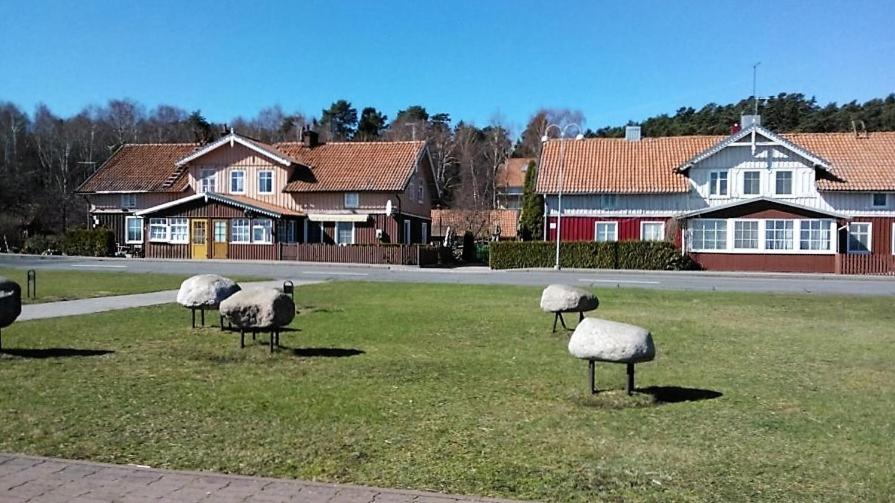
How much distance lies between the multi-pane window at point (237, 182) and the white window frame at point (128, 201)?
8.37 metres

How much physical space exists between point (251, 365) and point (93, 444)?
3919 millimetres

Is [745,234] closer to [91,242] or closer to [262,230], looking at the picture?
[262,230]

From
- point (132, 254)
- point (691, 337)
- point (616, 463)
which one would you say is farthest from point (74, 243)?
point (616, 463)

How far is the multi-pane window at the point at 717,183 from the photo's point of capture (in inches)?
1721

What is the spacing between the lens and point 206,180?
169 ft

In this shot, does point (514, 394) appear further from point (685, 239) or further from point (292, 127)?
point (292, 127)

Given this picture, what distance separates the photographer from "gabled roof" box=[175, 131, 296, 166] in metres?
49.0

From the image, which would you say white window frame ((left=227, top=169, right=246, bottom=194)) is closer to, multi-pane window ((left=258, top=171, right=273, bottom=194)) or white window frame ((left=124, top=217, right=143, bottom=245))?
multi-pane window ((left=258, top=171, right=273, bottom=194))

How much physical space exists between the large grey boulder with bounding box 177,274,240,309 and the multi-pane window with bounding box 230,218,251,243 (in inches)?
1359

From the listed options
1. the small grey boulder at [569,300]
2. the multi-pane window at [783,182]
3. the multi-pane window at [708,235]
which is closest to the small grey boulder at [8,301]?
the small grey boulder at [569,300]

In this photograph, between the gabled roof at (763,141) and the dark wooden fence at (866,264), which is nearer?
the dark wooden fence at (866,264)

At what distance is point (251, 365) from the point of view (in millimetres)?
10219

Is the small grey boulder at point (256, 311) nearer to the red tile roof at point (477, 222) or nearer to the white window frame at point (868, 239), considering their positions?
the white window frame at point (868, 239)

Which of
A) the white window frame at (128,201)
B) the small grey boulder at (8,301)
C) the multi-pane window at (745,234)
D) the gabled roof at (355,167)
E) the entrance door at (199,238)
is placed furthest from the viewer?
the white window frame at (128,201)
